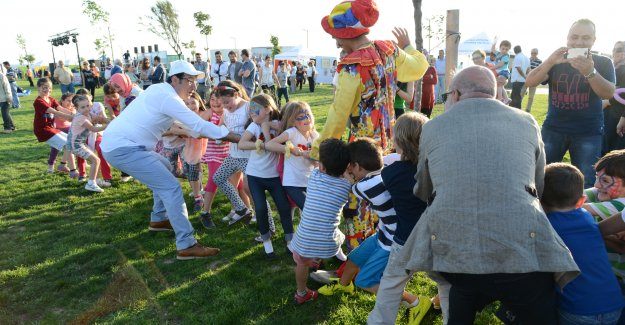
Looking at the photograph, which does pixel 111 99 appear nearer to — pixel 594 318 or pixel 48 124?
pixel 48 124

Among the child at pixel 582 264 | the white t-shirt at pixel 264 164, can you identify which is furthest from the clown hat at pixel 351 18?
the child at pixel 582 264

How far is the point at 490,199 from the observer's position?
5.65 ft

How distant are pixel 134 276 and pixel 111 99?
3749 millimetres

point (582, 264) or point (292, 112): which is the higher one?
point (292, 112)

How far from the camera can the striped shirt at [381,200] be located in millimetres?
2641

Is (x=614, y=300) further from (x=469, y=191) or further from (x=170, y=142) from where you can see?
(x=170, y=142)

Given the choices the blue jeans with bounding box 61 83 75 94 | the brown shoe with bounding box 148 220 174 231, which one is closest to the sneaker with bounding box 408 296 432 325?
the brown shoe with bounding box 148 220 174 231

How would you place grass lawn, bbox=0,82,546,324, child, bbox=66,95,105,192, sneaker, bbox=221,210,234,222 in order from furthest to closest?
child, bbox=66,95,105,192, sneaker, bbox=221,210,234,222, grass lawn, bbox=0,82,546,324

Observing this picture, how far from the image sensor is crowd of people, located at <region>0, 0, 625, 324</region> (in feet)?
5.76

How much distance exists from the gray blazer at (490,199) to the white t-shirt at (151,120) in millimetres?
2659

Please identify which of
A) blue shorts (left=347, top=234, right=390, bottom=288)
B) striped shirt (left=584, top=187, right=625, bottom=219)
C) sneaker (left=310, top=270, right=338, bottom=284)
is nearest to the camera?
striped shirt (left=584, top=187, right=625, bottom=219)

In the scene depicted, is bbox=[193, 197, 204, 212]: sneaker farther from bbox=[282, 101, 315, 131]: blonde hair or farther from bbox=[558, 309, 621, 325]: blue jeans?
bbox=[558, 309, 621, 325]: blue jeans

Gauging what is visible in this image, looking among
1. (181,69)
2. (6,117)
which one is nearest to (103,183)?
(181,69)

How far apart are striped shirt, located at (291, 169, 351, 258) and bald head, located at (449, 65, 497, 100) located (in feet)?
4.33
